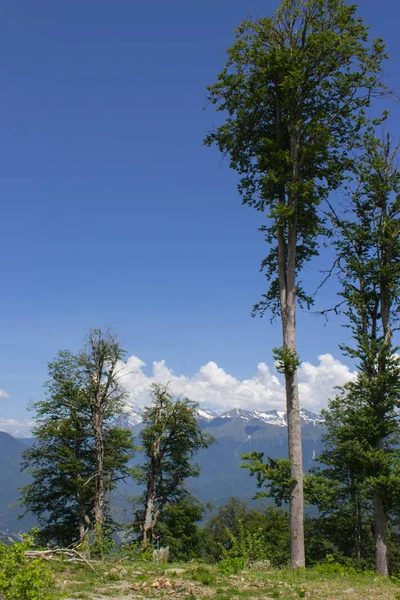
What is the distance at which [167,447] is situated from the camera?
28.0 metres

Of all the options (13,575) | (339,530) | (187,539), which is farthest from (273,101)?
(339,530)

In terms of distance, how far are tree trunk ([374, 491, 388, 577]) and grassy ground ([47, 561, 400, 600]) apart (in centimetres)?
258

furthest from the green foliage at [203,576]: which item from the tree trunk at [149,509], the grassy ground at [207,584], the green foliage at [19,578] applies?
the tree trunk at [149,509]

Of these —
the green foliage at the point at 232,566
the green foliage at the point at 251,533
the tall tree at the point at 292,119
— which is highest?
the tall tree at the point at 292,119

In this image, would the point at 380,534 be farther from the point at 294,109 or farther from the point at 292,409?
the point at 294,109

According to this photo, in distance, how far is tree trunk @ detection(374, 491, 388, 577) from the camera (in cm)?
1314

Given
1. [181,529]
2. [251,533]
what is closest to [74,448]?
[181,529]

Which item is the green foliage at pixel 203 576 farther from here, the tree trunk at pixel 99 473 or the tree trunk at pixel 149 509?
the tree trunk at pixel 149 509

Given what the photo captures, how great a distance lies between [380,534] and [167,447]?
16.9 meters

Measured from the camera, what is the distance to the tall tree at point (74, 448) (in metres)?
23.3

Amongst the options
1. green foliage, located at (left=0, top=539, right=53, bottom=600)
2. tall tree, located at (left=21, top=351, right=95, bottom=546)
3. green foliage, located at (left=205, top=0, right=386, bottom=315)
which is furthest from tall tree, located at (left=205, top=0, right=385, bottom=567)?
tall tree, located at (left=21, top=351, right=95, bottom=546)

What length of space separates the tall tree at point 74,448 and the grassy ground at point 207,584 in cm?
1307

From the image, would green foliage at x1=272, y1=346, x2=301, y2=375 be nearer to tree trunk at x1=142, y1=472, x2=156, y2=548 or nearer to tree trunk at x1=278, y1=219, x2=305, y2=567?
tree trunk at x1=278, y1=219, x2=305, y2=567

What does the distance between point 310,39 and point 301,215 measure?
501 centimetres
